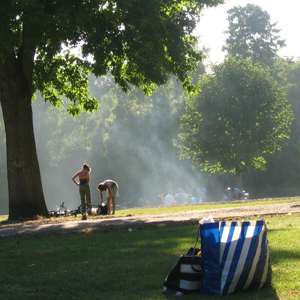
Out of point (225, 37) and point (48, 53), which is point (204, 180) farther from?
point (48, 53)

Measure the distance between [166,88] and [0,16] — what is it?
50.9 m

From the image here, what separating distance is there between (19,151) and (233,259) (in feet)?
38.3

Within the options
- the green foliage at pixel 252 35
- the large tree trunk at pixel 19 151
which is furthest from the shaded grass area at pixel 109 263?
the green foliage at pixel 252 35

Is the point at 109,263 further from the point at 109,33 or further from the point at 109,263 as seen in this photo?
the point at 109,33

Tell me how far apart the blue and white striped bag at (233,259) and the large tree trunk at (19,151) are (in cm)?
1128

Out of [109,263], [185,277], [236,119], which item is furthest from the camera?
[236,119]

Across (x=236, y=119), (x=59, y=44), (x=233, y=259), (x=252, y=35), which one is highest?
(x=252, y=35)

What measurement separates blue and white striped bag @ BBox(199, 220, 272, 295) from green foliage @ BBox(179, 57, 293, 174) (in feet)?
111

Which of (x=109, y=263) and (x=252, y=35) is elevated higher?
(x=252, y=35)

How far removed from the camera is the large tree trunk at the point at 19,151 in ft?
49.6

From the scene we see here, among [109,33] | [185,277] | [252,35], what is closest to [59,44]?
[109,33]

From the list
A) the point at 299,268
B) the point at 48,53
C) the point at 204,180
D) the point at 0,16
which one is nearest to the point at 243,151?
the point at 204,180

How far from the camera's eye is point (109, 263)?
6.36 metres

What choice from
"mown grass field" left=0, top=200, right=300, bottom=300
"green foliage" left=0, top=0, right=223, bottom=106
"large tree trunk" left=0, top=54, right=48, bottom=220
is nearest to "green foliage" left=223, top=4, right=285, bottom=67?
"green foliage" left=0, top=0, right=223, bottom=106
